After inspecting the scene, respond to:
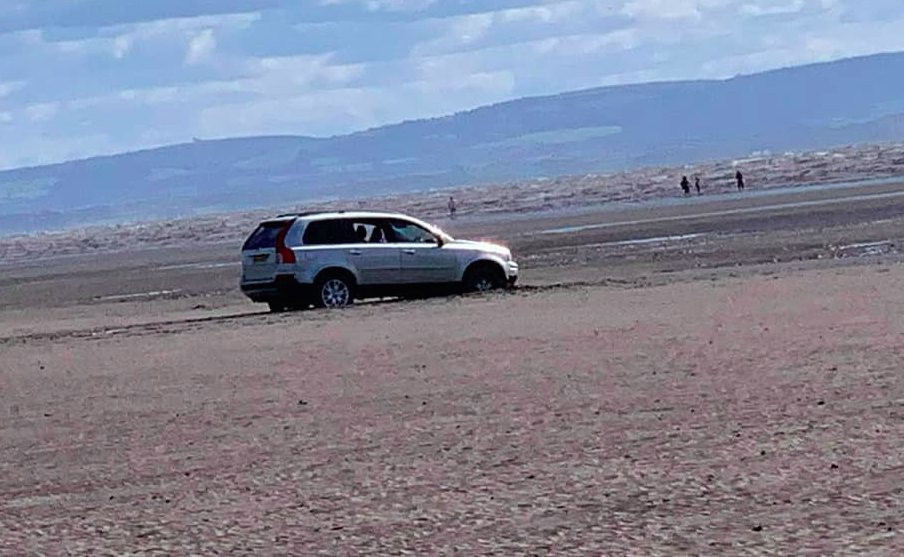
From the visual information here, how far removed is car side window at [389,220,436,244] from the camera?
27.7 metres

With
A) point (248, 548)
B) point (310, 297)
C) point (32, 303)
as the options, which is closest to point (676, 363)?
point (248, 548)

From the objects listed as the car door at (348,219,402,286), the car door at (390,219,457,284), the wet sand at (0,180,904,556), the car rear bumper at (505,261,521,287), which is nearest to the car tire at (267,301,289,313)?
the wet sand at (0,180,904,556)

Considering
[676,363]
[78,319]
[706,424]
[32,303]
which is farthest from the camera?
[32,303]

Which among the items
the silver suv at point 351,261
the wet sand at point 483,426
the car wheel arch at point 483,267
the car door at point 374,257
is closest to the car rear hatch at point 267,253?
the silver suv at point 351,261

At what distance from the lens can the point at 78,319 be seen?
31984 millimetres

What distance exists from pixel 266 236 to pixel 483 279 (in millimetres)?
3260

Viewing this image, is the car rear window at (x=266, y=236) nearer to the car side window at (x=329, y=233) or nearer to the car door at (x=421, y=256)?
the car side window at (x=329, y=233)

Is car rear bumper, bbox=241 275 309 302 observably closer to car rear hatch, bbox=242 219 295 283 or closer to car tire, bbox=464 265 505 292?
car rear hatch, bbox=242 219 295 283

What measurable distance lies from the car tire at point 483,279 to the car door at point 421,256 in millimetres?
273

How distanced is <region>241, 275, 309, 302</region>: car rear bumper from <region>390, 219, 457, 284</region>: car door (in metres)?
1.57

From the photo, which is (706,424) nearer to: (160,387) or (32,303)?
(160,387)

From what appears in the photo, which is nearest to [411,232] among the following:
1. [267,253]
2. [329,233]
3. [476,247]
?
[476,247]

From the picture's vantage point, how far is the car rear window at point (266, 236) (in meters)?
26.8

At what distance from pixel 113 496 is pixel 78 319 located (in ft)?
68.7
